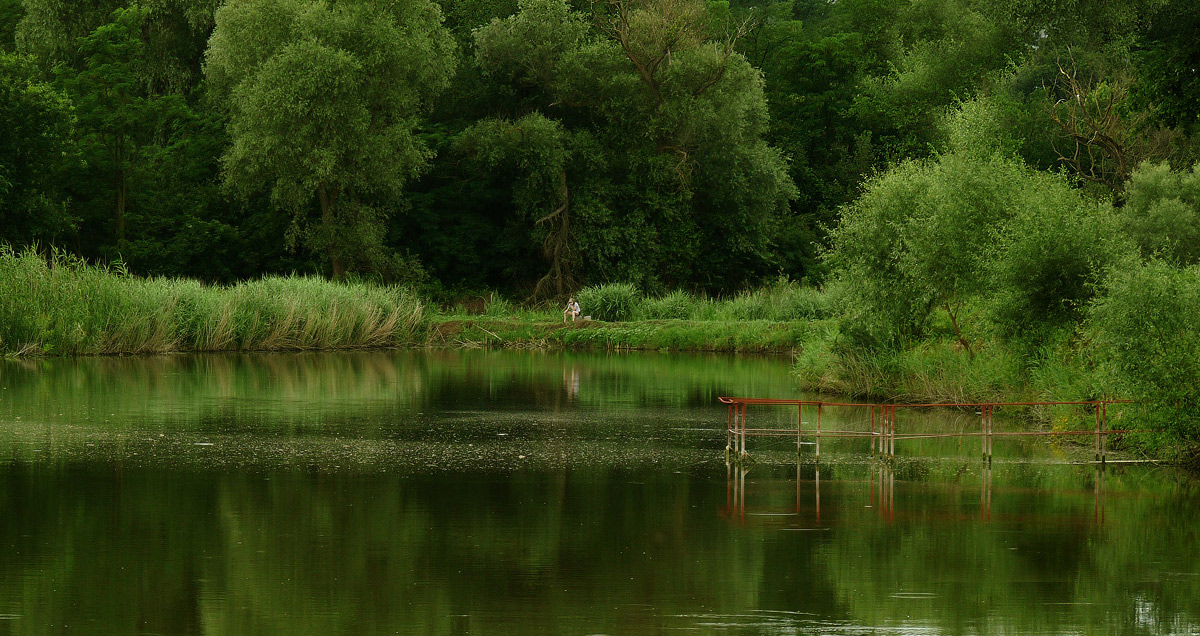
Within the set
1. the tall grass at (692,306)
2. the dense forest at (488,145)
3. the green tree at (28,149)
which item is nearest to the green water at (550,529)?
the dense forest at (488,145)

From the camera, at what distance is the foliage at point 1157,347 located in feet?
62.0

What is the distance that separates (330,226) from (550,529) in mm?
41646

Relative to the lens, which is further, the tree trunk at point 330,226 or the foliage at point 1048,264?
the tree trunk at point 330,226

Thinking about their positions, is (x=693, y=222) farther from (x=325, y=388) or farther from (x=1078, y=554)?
(x=1078, y=554)

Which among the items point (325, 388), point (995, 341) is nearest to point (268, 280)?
point (325, 388)

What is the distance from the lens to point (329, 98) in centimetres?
5172

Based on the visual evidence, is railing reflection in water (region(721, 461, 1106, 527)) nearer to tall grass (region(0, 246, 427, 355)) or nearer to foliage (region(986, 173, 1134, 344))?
foliage (region(986, 173, 1134, 344))

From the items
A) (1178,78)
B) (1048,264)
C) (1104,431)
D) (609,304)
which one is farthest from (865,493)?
(609,304)

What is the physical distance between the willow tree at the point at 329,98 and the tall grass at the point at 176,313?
18.6 feet

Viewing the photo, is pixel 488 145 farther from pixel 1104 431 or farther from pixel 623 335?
pixel 1104 431

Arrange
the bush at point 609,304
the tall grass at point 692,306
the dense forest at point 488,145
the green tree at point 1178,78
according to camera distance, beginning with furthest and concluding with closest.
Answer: the bush at point 609,304
the tall grass at point 692,306
the dense forest at point 488,145
the green tree at point 1178,78

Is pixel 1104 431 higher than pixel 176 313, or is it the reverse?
pixel 176 313

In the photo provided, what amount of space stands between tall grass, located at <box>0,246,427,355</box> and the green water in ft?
44.2

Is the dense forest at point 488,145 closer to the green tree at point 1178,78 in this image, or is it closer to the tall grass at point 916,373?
the tall grass at point 916,373
